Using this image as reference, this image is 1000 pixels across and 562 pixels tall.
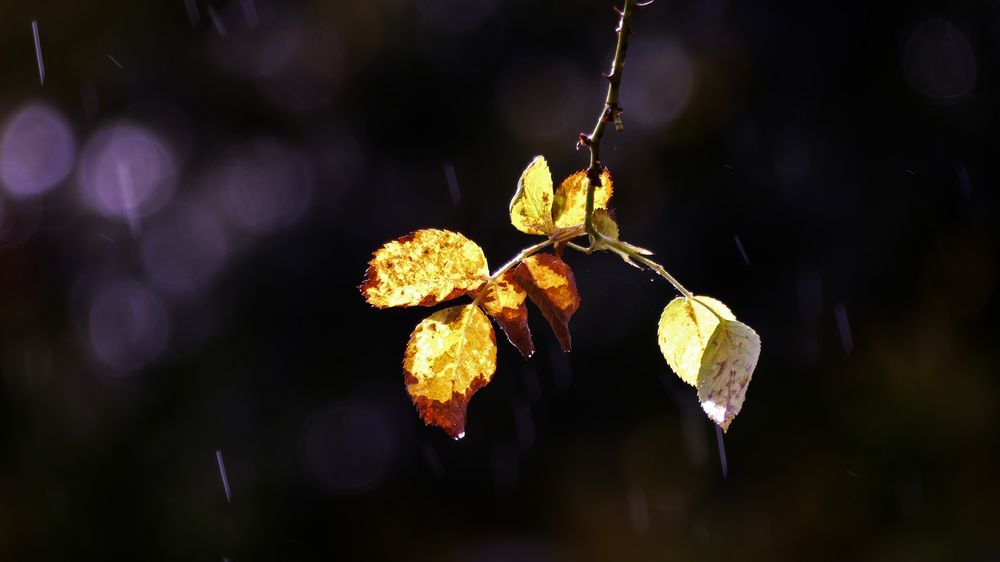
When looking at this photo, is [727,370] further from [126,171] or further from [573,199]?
[126,171]

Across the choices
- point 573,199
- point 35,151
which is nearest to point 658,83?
point 573,199

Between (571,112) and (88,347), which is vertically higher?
(571,112)

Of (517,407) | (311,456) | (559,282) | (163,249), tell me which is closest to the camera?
(559,282)

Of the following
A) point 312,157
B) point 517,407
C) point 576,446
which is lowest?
point 576,446

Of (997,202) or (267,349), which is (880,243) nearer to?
(997,202)

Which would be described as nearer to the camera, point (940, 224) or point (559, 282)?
point (559, 282)

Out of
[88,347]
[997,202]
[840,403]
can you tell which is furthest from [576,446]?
[88,347]
